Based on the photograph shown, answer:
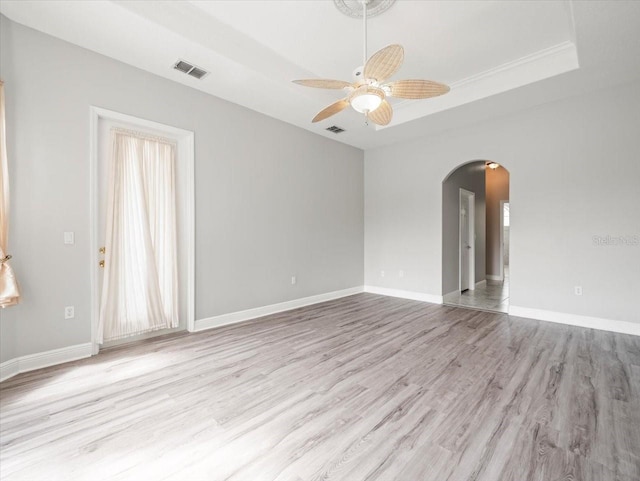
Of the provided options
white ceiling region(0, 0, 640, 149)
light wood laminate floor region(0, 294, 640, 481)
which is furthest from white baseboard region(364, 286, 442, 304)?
white ceiling region(0, 0, 640, 149)

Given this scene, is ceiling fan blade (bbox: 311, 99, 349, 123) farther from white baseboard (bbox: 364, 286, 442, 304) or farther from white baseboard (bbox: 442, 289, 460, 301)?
white baseboard (bbox: 442, 289, 460, 301)

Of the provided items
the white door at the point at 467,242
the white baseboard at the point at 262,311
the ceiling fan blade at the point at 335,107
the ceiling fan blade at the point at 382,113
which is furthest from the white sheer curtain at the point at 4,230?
the white door at the point at 467,242

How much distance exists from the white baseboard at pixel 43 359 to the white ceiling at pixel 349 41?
3027 mm

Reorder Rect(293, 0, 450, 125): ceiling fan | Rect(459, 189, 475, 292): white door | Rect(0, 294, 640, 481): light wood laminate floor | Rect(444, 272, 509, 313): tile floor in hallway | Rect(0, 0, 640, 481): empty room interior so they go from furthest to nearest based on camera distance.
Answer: Rect(459, 189, 475, 292): white door < Rect(444, 272, 509, 313): tile floor in hallway < Rect(293, 0, 450, 125): ceiling fan < Rect(0, 0, 640, 481): empty room interior < Rect(0, 294, 640, 481): light wood laminate floor

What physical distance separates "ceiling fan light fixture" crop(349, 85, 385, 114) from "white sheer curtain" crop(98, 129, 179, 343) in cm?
250

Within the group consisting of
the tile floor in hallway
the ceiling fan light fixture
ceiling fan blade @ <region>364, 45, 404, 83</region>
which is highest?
ceiling fan blade @ <region>364, 45, 404, 83</region>

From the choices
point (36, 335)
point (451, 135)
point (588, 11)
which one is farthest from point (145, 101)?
point (451, 135)

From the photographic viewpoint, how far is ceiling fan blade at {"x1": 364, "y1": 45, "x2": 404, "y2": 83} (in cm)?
210

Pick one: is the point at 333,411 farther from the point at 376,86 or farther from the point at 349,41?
the point at 349,41

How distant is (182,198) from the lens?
3799mm

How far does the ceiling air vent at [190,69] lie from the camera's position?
3223 mm

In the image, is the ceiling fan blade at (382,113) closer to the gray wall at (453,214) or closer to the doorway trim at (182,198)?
the doorway trim at (182,198)

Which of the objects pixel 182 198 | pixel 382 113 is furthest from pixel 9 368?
pixel 382 113

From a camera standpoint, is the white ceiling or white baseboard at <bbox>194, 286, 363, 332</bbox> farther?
white baseboard at <bbox>194, 286, 363, 332</bbox>
